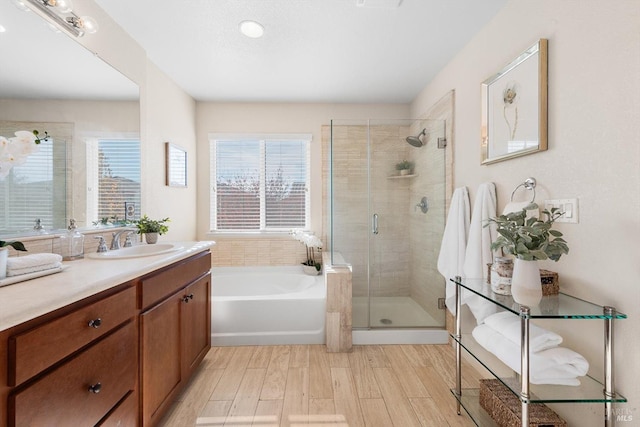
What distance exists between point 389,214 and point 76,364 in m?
2.31

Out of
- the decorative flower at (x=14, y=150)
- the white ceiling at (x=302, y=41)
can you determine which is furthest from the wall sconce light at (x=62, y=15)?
the decorative flower at (x=14, y=150)

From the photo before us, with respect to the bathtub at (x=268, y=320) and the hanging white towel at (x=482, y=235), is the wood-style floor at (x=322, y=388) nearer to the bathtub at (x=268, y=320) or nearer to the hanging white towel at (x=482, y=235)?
the bathtub at (x=268, y=320)

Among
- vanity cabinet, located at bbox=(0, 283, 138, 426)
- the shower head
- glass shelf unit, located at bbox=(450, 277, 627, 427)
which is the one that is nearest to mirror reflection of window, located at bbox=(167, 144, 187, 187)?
vanity cabinet, located at bbox=(0, 283, 138, 426)

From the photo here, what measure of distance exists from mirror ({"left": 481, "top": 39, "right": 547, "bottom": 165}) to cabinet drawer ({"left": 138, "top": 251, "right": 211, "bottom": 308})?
6.72 ft

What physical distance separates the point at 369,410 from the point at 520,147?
1751mm

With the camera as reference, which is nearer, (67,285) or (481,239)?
(67,285)

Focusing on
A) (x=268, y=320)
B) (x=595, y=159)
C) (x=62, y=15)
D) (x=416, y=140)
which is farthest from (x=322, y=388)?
(x=62, y=15)

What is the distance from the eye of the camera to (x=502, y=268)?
138cm

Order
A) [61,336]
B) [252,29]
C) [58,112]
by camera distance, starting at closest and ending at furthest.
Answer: [61,336] → [58,112] → [252,29]

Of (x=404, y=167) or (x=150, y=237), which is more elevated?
(x=404, y=167)

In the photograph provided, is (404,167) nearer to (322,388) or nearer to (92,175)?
(322,388)

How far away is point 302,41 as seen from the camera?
6.94 feet

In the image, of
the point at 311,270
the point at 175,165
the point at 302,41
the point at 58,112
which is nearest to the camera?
the point at 58,112

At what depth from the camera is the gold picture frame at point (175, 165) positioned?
2.68 m
